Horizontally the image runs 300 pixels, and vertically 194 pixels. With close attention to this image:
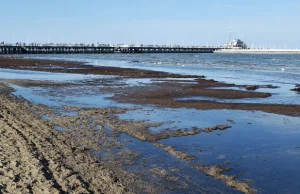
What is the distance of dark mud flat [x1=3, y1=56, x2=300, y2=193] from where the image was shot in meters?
7.59

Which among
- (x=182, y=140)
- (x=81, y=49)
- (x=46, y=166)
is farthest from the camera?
(x=81, y=49)

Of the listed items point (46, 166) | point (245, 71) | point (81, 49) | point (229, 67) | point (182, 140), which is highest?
point (46, 166)

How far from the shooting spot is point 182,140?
10805 mm

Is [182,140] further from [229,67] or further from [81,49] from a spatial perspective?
[81,49]

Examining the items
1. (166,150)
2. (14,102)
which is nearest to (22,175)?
(166,150)

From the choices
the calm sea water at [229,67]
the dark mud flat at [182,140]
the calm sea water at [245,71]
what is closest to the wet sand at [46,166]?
the dark mud flat at [182,140]

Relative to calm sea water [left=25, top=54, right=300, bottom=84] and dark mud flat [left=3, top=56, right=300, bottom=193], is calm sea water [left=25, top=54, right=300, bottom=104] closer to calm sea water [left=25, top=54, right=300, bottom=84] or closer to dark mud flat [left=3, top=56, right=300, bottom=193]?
calm sea water [left=25, top=54, right=300, bottom=84]

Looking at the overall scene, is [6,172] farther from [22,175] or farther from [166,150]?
[166,150]

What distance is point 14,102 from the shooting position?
16.6 meters

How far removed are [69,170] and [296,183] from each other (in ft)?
15.4

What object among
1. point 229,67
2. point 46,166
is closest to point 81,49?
point 229,67

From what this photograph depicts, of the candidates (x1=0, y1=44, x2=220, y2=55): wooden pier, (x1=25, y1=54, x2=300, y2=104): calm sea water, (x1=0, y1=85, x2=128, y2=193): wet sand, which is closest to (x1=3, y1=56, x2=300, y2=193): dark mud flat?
(x1=0, y1=85, x2=128, y2=193): wet sand

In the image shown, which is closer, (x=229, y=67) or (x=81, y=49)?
(x=229, y=67)

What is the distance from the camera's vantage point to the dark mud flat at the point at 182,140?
759 cm
